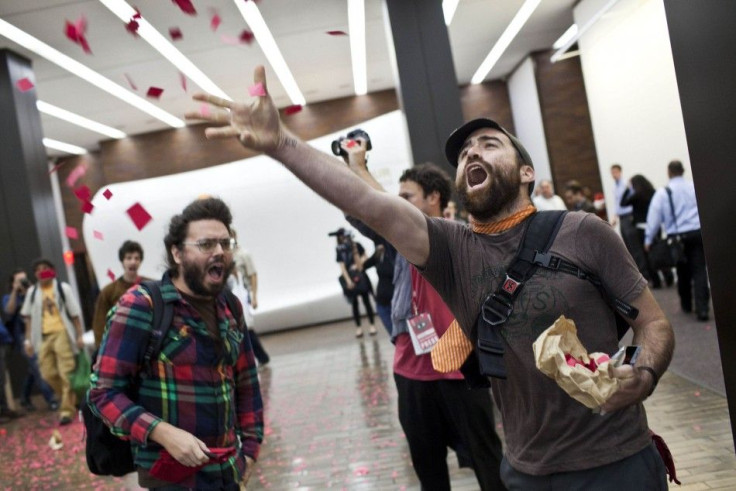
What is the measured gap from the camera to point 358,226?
3.68 metres

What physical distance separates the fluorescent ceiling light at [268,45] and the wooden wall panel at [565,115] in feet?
17.6

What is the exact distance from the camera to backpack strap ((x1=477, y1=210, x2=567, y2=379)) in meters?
1.93

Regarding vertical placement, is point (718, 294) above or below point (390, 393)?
above

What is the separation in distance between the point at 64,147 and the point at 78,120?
3418 mm

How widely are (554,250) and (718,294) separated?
27.2 inches

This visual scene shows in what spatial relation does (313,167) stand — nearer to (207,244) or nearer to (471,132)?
(471,132)

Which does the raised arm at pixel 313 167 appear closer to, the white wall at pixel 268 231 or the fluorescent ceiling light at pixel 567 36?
the white wall at pixel 268 231

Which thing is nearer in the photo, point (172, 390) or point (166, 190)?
point (172, 390)

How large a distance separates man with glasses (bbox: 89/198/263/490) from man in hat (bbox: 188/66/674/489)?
36.0 inches

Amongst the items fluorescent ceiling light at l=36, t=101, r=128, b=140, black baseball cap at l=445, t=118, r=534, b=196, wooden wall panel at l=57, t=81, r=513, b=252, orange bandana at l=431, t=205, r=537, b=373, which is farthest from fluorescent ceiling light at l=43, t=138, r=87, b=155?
black baseball cap at l=445, t=118, r=534, b=196

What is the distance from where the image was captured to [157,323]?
250cm

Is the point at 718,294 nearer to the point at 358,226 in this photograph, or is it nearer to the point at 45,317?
the point at 358,226

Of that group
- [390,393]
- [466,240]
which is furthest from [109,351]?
[390,393]

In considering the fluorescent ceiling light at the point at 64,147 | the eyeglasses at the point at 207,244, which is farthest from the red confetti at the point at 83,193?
the fluorescent ceiling light at the point at 64,147
